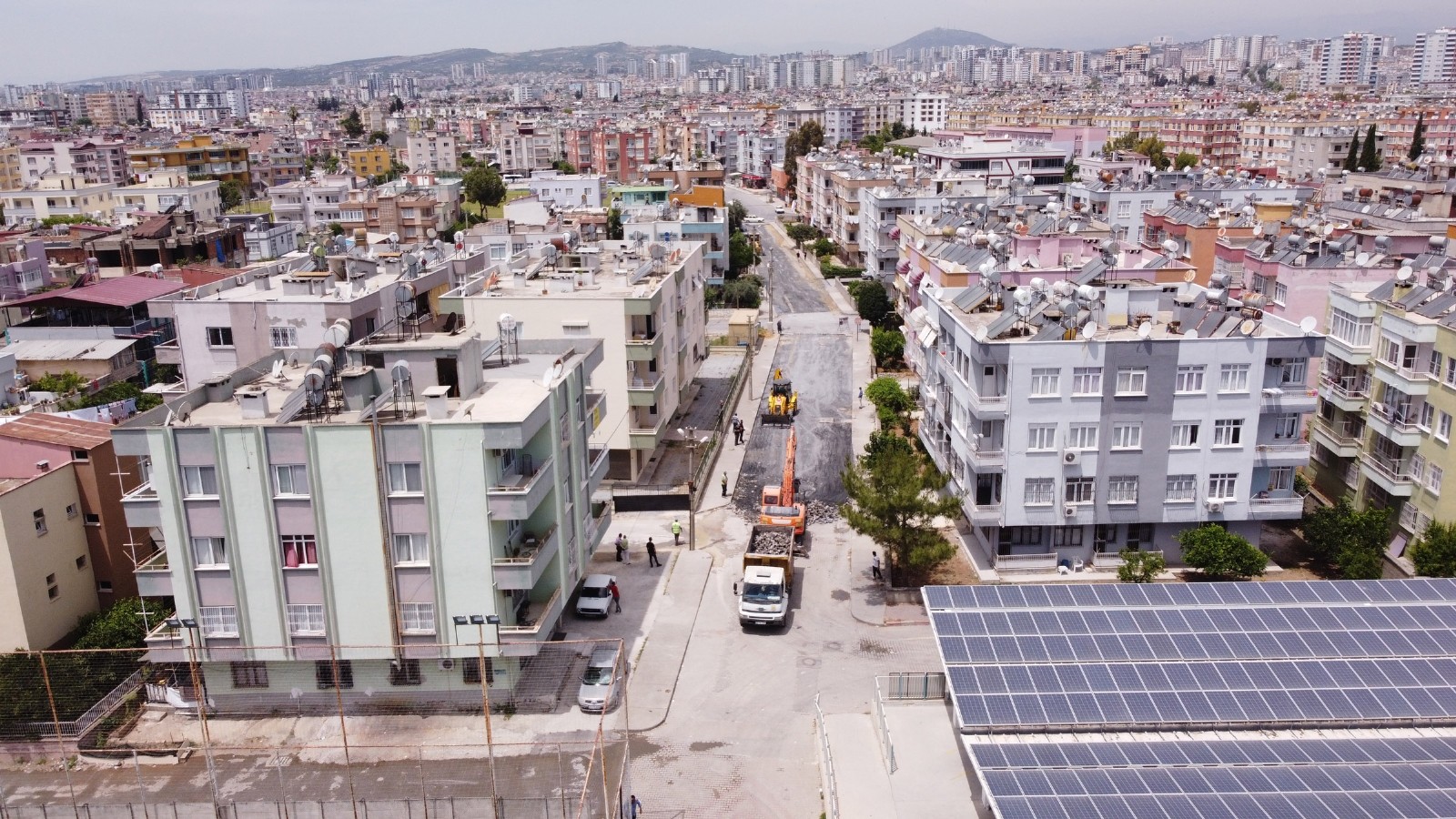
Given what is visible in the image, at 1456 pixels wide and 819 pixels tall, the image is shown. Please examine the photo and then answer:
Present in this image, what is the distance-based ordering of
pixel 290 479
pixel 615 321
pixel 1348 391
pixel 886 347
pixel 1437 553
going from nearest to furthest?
pixel 290 479
pixel 1437 553
pixel 1348 391
pixel 615 321
pixel 886 347

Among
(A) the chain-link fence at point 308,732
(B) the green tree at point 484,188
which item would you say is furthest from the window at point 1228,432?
(B) the green tree at point 484,188

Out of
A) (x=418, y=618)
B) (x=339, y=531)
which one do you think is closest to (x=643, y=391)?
(x=418, y=618)

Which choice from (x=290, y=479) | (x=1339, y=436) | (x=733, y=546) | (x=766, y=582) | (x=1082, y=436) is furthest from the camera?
(x=733, y=546)

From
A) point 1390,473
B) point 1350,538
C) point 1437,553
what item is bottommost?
point 1350,538

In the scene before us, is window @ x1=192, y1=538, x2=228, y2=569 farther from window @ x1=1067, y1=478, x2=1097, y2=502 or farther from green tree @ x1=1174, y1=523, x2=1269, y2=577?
green tree @ x1=1174, y1=523, x2=1269, y2=577

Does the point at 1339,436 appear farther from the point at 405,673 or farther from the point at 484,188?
the point at 484,188

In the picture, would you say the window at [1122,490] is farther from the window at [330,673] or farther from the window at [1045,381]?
the window at [330,673]
